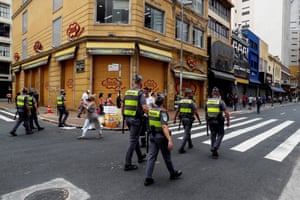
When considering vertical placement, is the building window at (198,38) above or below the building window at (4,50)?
below

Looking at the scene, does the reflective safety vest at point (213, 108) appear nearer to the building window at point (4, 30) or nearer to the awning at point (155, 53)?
the awning at point (155, 53)

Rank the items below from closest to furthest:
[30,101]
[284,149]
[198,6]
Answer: [284,149] < [30,101] < [198,6]

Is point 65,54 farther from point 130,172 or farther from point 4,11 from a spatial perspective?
point 4,11

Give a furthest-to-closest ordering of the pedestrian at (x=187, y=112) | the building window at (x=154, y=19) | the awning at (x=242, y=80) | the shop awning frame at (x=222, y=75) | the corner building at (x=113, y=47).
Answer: the awning at (x=242, y=80), the shop awning frame at (x=222, y=75), the building window at (x=154, y=19), the corner building at (x=113, y=47), the pedestrian at (x=187, y=112)

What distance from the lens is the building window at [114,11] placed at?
1616 cm

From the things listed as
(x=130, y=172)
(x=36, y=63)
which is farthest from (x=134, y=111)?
(x=36, y=63)

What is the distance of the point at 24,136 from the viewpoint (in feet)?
27.4

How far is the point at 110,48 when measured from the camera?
605 inches

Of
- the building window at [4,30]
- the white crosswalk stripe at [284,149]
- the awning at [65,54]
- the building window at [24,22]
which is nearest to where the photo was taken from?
the white crosswalk stripe at [284,149]

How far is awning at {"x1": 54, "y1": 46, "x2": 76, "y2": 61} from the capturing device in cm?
1720

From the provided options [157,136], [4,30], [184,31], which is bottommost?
[157,136]

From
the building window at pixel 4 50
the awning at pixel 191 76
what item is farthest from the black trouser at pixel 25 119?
the building window at pixel 4 50

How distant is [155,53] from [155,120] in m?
13.6

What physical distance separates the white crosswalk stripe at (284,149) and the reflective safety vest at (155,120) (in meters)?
4.01
